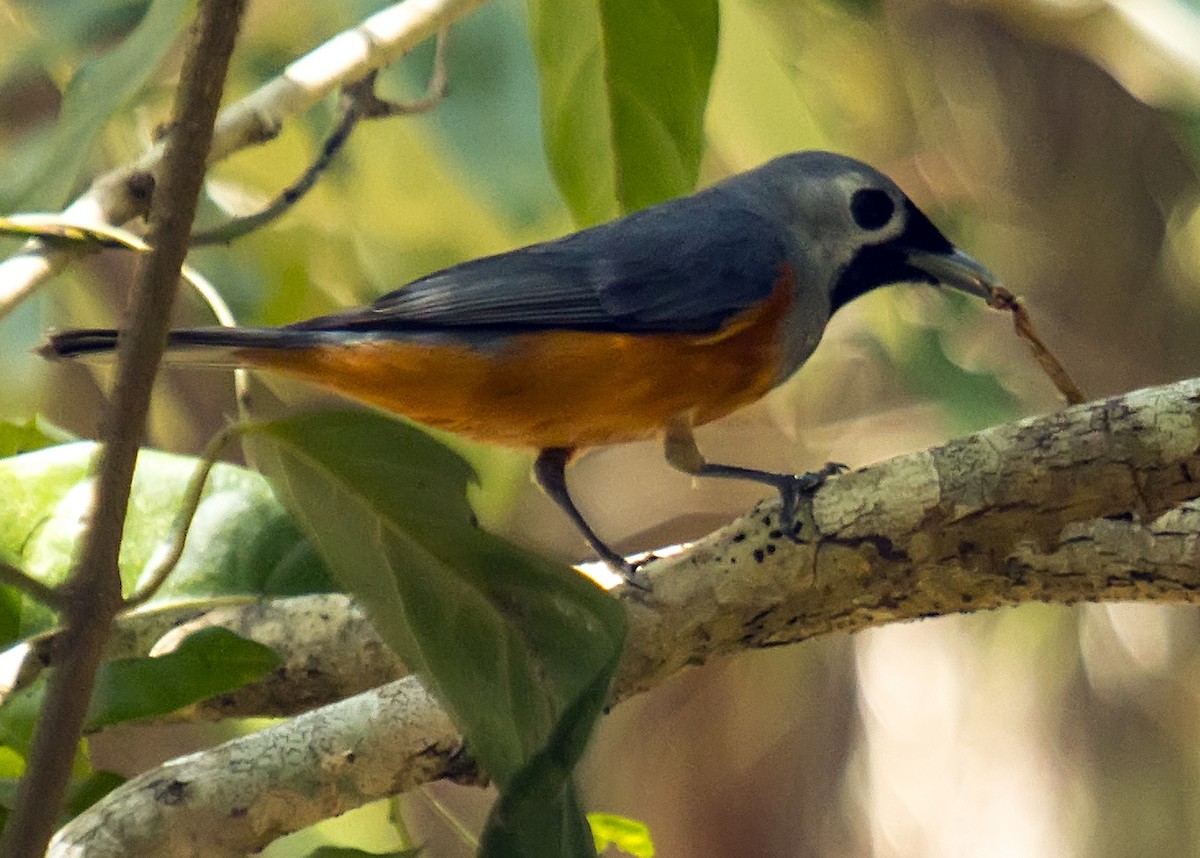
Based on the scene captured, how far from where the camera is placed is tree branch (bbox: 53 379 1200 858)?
1408mm

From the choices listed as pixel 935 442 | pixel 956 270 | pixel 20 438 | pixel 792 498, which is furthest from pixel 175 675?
pixel 935 442

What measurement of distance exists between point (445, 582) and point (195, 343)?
74 centimetres

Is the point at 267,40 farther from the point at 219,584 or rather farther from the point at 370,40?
the point at 219,584

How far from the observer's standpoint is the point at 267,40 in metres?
3.25

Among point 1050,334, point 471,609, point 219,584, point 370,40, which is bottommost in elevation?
point 471,609

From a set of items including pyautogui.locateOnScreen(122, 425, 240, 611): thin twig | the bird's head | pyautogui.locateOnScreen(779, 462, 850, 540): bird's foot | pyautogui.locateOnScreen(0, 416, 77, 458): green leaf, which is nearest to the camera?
pyautogui.locateOnScreen(122, 425, 240, 611): thin twig

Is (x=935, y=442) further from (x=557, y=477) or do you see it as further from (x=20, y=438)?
(x=20, y=438)

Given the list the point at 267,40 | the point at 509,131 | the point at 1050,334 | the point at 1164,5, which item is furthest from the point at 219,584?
the point at 1050,334

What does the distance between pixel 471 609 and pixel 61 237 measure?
0.48m

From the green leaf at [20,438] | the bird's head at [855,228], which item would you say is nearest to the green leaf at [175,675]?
the green leaf at [20,438]

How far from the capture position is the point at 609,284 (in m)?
2.32

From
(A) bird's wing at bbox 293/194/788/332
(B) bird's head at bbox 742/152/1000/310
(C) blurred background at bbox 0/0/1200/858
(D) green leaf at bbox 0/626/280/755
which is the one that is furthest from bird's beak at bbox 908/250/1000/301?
(D) green leaf at bbox 0/626/280/755

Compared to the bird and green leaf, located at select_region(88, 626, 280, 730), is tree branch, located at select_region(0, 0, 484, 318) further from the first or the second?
green leaf, located at select_region(88, 626, 280, 730)

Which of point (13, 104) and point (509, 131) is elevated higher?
point (13, 104)
